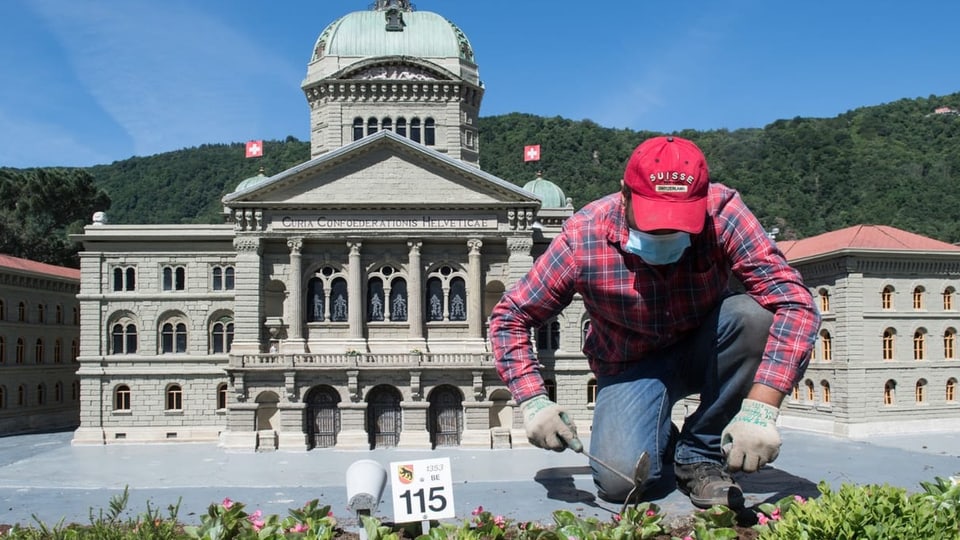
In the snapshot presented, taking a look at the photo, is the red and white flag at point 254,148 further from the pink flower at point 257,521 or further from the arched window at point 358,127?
the pink flower at point 257,521

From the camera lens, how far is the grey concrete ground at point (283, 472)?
23.6 m

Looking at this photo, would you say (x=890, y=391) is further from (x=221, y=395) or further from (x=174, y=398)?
(x=174, y=398)

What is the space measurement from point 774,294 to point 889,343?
37832 millimetres

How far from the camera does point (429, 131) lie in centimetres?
4825

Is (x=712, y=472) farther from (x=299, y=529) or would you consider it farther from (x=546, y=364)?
(x=546, y=364)

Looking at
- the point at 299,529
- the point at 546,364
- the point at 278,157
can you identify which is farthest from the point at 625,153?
the point at 299,529

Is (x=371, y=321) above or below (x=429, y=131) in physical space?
below

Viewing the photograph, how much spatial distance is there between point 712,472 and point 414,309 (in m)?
33.7

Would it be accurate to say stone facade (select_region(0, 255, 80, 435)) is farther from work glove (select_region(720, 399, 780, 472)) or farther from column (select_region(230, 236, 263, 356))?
work glove (select_region(720, 399, 780, 472))

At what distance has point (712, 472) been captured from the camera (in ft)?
25.4

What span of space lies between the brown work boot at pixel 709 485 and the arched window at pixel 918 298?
125 ft

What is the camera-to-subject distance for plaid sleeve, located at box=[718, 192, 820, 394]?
686cm

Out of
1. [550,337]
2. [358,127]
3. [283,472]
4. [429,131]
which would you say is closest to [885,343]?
[550,337]

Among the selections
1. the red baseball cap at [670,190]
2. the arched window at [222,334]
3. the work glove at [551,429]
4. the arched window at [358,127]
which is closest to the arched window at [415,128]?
the arched window at [358,127]
